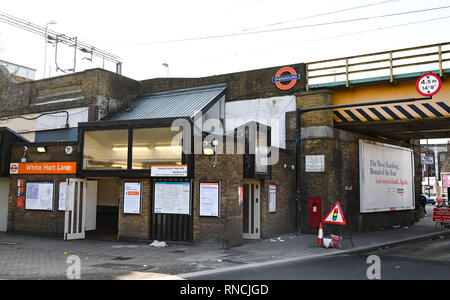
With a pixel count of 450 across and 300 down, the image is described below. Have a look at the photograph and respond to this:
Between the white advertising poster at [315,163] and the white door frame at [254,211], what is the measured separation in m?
3.30

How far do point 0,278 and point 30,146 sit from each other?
9519mm

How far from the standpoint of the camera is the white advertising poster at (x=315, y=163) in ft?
57.0

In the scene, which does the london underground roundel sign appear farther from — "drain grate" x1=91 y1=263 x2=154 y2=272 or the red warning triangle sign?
"drain grate" x1=91 y1=263 x2=154 y2=272

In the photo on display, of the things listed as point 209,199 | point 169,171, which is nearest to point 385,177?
point 209,199

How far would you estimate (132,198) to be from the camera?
14711 mm

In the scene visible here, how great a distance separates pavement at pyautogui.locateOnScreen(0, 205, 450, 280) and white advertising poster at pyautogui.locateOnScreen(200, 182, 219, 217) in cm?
111

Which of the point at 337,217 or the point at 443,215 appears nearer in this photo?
the point at 337,217

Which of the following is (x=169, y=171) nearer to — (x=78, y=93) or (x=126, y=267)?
(x=126, y=267)

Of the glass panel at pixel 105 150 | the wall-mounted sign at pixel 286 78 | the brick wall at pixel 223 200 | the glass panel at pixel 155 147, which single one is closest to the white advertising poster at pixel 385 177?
the wall-mounted sign at pixel 286 78

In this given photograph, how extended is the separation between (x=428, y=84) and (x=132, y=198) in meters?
12.1

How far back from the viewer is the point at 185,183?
14.0m

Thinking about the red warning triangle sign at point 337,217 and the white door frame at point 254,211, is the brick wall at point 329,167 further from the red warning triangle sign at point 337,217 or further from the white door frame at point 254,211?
the red warning triangle sign at point 337,217

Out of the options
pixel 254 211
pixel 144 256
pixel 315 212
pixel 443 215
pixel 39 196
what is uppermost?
pixel 39 196
